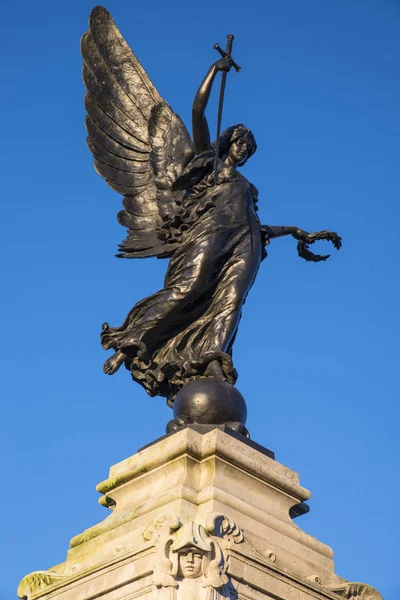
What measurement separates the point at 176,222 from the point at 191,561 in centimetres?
439

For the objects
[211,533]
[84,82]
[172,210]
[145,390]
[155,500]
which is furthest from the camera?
[84,82]

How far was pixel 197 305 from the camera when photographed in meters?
10.8

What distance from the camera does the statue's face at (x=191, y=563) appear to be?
790 centimetres

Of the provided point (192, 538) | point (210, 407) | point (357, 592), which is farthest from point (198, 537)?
point (357, 592)

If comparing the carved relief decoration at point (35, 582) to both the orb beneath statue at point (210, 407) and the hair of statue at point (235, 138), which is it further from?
the hair of statue at point (235, 138)

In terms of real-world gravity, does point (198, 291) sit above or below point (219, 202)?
below

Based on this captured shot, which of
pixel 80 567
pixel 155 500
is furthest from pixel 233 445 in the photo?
pixel 80 567

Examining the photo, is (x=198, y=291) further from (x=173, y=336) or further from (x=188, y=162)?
(x=188, y=162)

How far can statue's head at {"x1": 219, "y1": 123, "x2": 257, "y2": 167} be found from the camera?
11.7 meters

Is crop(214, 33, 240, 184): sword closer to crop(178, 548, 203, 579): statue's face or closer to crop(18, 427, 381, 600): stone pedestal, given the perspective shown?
crop(18, 427, 381, 600): stone pedestal

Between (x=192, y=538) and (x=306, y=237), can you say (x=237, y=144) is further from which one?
(x=192, y=538)

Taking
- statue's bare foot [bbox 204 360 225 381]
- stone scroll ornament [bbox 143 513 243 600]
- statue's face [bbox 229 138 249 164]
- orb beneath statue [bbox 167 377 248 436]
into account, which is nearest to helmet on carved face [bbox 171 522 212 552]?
stone scroll ornament [bbox 143 513 243 600]

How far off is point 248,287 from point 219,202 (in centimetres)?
94

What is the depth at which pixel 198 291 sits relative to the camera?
10664mm
